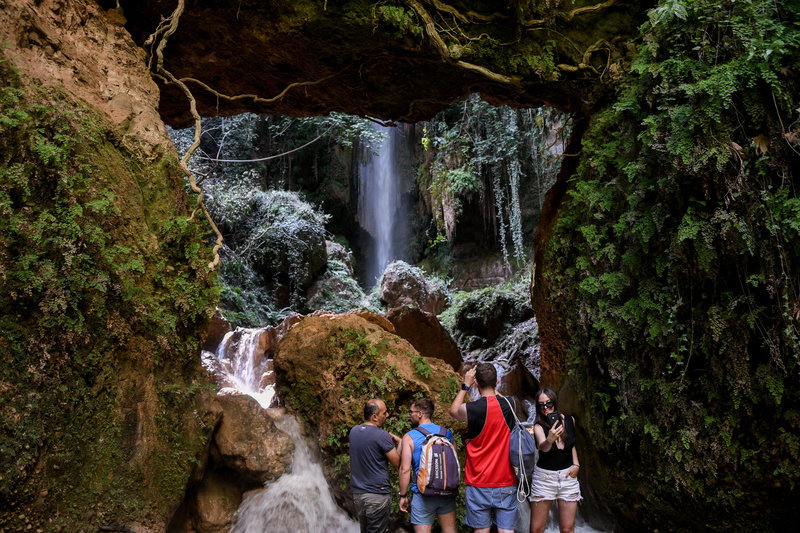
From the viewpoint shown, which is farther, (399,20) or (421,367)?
(421,367)

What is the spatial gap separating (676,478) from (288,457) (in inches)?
149

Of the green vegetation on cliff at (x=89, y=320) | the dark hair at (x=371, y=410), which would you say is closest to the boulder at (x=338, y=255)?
the green vegetation on cliff at (x=89, y=320)

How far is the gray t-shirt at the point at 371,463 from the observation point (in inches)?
141

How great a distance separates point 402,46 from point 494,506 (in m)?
4.65

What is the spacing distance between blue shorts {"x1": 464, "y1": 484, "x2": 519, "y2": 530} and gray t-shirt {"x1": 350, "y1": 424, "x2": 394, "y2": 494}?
0.68 metres

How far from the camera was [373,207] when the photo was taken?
2161cm

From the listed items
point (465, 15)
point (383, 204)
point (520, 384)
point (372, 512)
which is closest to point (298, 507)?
point (372, 512)

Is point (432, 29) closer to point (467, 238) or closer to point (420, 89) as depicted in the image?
point (420, 89)

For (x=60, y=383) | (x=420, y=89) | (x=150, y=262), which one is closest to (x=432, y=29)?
(x=420, y=89)

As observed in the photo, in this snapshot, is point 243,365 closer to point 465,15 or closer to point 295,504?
point 295,504

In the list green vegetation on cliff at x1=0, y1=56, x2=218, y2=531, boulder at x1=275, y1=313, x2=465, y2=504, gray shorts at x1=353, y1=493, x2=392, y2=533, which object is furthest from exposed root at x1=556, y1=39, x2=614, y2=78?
gray shorts at x1=353, y1=493, x2=392, y2=533

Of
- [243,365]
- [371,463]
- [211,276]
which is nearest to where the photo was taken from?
[371,463]

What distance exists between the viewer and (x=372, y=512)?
3.57 m

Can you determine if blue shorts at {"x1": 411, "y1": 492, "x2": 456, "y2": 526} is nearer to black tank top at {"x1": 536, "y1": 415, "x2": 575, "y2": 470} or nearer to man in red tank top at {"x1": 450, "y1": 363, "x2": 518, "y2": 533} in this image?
man in red tank top at {"x1": 450, "y1": 363, "x2": 518, "y2": 533}
